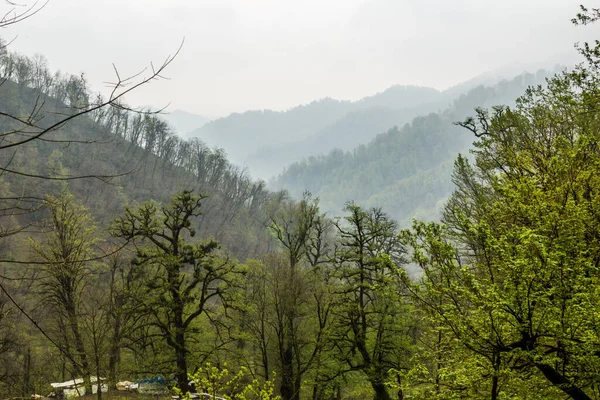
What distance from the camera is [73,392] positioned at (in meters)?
19.6

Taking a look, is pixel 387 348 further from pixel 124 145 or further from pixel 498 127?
pixel 124 145

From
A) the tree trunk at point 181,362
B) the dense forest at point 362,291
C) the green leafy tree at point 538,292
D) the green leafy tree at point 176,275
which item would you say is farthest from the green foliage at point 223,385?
the tree trunk at point 181,362

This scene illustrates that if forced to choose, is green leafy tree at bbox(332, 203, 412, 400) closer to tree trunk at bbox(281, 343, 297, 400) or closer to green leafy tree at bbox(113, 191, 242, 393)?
tree trunk at bbox(281, 343, 297, 400)

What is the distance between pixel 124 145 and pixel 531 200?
9223 centimetres

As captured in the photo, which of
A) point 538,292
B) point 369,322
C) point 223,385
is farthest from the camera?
point 369,322

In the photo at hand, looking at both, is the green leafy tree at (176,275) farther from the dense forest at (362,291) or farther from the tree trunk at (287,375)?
the tree trunk at (287,375)

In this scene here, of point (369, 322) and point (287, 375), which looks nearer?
point (369, 322)

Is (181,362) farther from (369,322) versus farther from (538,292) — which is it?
(538,292)

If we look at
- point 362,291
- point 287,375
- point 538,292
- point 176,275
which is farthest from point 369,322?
point 538,292

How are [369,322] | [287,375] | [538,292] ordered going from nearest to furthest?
1. [538,292]
2. [369,322]
3. [287,375]

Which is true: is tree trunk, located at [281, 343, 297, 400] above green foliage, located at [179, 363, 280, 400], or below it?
below

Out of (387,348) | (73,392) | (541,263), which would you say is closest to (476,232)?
(541,263)

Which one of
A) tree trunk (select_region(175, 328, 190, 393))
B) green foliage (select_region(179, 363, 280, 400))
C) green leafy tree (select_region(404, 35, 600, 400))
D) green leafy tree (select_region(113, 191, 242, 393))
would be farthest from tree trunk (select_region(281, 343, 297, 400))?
green leafy tree (select_region(404, 35, 600, 400))

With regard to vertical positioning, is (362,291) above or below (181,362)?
above
